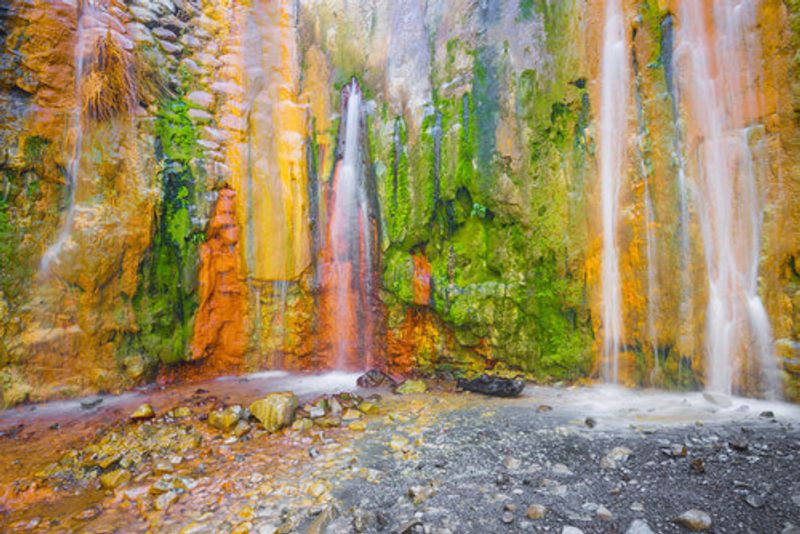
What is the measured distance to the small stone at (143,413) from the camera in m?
5.50

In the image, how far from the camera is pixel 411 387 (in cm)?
689

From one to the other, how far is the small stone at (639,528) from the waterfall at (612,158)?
3.94 meters

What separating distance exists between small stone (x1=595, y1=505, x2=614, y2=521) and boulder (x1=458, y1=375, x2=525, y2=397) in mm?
3222

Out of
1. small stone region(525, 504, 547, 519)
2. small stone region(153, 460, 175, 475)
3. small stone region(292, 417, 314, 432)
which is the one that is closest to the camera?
small stone region(525, 504, 547, 519)

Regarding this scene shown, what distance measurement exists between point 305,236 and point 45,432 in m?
4.98

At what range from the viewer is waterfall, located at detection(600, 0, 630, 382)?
6.34 meters

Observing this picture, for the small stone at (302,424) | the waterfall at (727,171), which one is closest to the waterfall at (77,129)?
the small stone at (302,424)

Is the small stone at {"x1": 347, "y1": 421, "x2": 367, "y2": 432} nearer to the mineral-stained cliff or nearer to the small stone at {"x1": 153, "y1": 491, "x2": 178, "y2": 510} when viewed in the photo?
the small stone at {"x1": 153, "y1": 491, "x2": 178, "y2": 510}

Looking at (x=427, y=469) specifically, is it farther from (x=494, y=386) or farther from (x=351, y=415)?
(x=494, y=386)

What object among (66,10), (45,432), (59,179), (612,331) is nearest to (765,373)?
(612,331)

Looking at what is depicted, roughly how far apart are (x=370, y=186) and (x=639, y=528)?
23.0 ft

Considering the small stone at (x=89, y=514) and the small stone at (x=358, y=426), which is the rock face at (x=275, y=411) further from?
the small stone at (x=89, y=514)

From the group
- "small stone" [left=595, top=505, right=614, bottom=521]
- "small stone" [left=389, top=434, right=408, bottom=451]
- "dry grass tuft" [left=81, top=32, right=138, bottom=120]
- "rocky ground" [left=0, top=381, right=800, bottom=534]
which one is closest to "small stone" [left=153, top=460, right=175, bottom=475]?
"rocky ground" [left=0, top=381, right=800, bottom=534]

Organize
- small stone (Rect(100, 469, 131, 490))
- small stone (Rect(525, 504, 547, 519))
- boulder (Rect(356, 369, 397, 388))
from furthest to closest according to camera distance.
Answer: boulder (Rect(356, 369, 397, 388)) → small stone (Rect(100, 469, 131, 490)) → small stone (Rect(525, 504, 547, 519))
